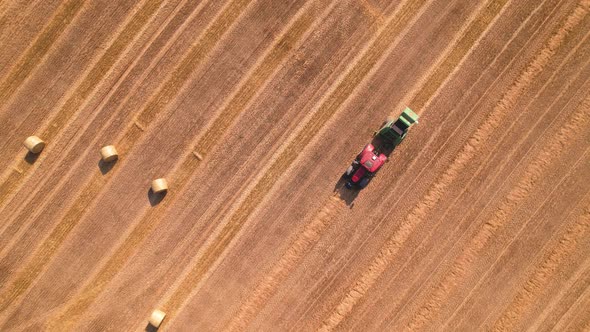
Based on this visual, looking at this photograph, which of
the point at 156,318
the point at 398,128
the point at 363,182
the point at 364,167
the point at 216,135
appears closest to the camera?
the point at 398,128

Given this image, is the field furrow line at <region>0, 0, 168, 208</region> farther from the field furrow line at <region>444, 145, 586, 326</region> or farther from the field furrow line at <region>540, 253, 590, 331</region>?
the field furrow line at <region>540, 253, 590, 331</region>

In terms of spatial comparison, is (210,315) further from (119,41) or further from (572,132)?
(572,132)

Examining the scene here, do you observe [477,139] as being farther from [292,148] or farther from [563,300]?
[292,148]

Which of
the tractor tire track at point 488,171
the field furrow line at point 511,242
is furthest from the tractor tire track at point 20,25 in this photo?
the field furrow line at point 511,242

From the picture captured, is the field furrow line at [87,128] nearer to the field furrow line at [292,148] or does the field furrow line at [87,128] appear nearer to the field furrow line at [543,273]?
the field furrow line at [292,148]

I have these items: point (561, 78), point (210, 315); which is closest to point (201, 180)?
point (210, 315)

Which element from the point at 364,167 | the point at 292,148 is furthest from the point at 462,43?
the point at 292,148
